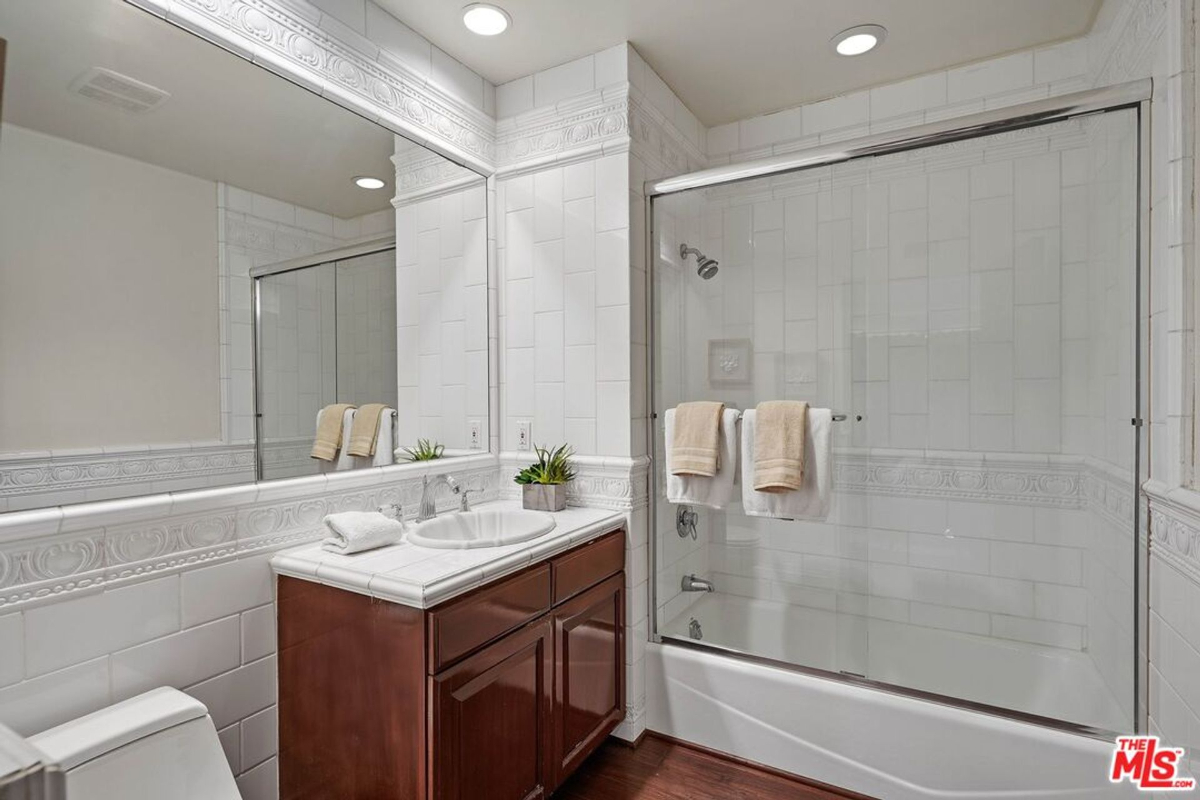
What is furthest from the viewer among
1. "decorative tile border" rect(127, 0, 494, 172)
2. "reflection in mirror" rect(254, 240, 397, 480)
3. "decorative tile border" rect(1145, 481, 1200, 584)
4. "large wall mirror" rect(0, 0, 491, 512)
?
"reflection in mirror" rect(254, 240, 397, 480)

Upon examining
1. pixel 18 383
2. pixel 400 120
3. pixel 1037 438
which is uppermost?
pixel 400 120

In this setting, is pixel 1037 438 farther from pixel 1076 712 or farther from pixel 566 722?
pixel 566 722

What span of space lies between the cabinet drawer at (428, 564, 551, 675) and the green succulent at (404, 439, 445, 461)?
0.66 m

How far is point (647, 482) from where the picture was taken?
2.23 metres

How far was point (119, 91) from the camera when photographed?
1.32 meters

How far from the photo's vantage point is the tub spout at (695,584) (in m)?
2.23

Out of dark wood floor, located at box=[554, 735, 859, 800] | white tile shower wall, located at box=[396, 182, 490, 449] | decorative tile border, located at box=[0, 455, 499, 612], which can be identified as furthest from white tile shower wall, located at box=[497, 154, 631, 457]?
dark wood floor, located at box=[554, 735, 859, 800]

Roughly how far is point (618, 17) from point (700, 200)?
0.64m

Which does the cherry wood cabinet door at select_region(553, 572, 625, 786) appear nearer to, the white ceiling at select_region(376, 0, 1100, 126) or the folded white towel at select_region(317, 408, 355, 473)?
the folded white towel at select_region(317, 408, 355, 473)

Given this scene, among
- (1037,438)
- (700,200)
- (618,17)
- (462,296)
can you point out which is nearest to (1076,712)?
(1037,438)

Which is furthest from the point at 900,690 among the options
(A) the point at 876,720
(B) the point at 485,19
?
(B) the point at 485,19

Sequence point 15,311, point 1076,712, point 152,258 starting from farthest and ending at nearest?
1. point 1076,712
2. point 152,258
3. point 15,311

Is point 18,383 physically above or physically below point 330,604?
above

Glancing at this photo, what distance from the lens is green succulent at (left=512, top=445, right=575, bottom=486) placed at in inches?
84.3
